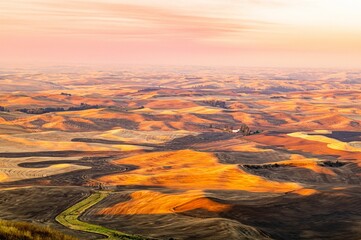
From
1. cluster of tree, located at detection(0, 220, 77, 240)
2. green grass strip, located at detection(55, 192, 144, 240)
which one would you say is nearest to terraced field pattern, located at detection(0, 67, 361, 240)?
green grass strip, located at detection(55, 192, 144, 240)

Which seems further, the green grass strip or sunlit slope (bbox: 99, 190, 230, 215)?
sunlit slope (bbox: 99, 190, 230, 215)

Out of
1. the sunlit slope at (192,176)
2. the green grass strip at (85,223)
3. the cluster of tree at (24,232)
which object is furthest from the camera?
the sunlit slope at (192,176)

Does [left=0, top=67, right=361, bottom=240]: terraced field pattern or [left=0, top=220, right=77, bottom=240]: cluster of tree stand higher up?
[left=0, top=220, right=77, bottom=240]: cluster of tree

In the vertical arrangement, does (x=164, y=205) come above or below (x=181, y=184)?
above

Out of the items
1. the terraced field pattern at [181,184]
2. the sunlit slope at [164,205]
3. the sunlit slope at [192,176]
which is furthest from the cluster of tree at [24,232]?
the sunlit slope at [192,176]

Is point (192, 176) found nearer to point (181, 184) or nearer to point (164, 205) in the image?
point (181, 184)

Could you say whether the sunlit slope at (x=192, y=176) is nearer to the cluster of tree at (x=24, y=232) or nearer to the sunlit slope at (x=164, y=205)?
the sunlit slope at (x=164, y=205)

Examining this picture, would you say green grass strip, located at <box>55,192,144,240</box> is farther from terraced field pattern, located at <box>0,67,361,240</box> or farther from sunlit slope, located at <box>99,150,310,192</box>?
sunlit slope, located at <box>99,150,310,192</box>

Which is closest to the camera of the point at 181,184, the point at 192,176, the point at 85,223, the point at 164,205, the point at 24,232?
the point at 24,232

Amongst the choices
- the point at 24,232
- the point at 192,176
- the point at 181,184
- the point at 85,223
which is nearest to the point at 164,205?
the point at 85,223

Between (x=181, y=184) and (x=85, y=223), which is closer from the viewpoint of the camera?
(x=85, y=223)
